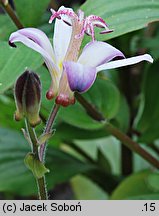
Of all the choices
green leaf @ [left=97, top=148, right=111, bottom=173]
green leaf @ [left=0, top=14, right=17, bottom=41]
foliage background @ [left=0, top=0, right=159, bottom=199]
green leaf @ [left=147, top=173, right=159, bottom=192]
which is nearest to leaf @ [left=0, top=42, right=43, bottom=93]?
foliage background @ [left=0, top=0, right=159, bottom=199]

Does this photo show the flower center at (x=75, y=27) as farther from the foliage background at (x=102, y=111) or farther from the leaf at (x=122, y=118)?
the leaf at (x=122, y=118)

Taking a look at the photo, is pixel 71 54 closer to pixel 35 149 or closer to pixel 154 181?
pixel 35 149

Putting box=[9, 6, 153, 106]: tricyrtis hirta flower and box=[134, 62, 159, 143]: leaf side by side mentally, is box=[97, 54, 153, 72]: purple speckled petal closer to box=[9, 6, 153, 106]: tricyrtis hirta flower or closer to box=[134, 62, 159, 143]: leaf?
box=[9, 6, 153, 106]: tricyrtis hirta flower

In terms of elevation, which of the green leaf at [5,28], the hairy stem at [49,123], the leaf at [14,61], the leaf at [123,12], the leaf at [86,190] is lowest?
the hairy stem at [49,123]

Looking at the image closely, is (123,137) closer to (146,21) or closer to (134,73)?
(146,21)

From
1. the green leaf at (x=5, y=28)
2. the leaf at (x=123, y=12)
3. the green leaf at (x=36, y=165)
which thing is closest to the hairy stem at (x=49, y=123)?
the green leaf at (x=36, y=165)

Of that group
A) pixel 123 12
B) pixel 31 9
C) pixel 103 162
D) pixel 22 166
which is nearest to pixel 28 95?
pixel 123 12
